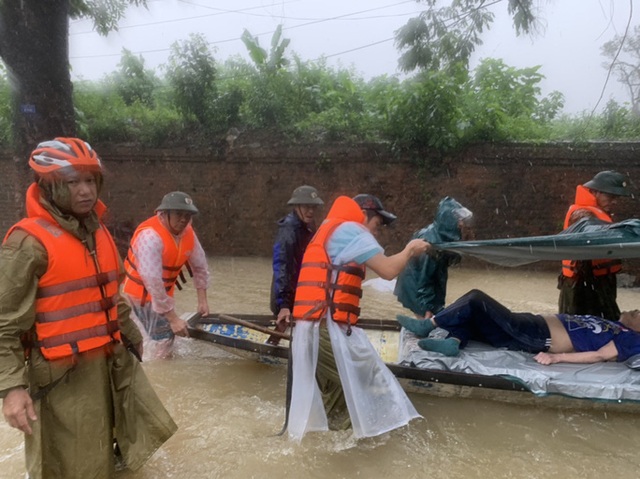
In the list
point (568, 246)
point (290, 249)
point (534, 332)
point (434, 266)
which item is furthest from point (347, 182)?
point (568, 246)

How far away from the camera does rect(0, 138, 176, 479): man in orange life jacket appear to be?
2.15 meters

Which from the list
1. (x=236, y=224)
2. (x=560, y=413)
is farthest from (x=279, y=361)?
(x=236, y=224)

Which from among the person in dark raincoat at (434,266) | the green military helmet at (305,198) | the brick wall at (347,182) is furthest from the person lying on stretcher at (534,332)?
the brick wall at (347,182)

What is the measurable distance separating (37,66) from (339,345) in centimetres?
510

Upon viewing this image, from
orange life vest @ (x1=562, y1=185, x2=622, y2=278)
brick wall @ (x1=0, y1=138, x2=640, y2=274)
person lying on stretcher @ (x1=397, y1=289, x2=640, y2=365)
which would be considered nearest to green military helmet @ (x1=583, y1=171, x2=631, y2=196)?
orange life vest @ (x1=562, y1=185, x2=622, y2=278)

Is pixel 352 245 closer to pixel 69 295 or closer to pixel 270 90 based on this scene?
pixel 69 295

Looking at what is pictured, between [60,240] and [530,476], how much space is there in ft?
10.6

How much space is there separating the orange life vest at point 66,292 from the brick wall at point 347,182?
7105 mm

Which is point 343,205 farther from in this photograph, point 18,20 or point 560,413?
point 18,20

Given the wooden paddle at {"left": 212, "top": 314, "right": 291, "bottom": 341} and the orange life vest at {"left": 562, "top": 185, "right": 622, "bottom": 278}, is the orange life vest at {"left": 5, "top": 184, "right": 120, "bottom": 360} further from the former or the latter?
the orange life vest at {"left": 562, "top": 185, "right": 622, "bottom": 278}

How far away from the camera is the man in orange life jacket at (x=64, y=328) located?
7.06 ft

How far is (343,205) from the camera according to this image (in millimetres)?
3227

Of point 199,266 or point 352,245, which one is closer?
point 352,245

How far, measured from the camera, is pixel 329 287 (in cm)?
322
